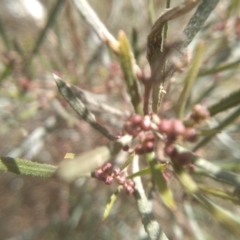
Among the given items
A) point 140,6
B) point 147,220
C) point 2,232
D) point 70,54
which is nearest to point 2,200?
point 2,232

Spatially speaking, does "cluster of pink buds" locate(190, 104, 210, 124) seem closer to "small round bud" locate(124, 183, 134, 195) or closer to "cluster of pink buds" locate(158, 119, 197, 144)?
"cluster of pink buds" locate(158, 119, 197, 144)

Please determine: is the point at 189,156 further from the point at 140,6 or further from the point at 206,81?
the point at 140,6

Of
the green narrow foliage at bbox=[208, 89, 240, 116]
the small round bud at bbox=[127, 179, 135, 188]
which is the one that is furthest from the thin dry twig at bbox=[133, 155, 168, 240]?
the green narrow foliage at bbox=[208, 89, 240, 116]

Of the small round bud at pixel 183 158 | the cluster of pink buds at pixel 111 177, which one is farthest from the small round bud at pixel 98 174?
the small round bud at pixel 183 158

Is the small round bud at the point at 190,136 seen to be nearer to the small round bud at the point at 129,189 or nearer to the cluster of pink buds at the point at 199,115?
the cluster of pink buds at the point at 199,115

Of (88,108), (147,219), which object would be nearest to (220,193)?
(147,219)
